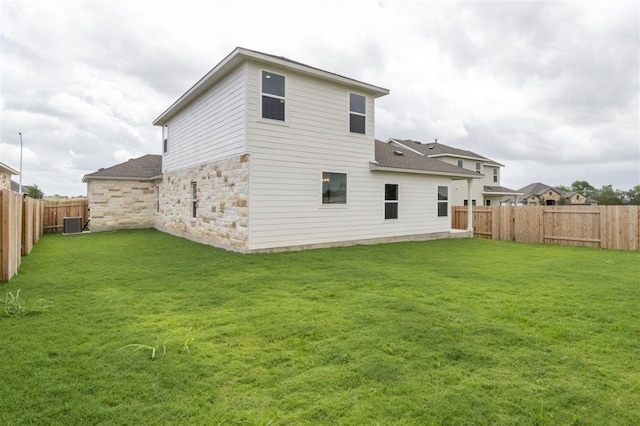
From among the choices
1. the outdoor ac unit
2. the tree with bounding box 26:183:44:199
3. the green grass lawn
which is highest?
the tree with bounding box 26:183:44:199

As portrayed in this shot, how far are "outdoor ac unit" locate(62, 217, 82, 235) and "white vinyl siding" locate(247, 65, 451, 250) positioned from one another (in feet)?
38.4

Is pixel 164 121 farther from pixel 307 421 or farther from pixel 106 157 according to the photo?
pixel 307 421

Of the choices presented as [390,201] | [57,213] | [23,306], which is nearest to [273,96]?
[390,201]

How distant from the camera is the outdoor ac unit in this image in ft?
50.5

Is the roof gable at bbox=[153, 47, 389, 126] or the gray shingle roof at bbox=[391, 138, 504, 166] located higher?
Answer: the gray shingle roof at bbox=[391, 138, 504, 166]

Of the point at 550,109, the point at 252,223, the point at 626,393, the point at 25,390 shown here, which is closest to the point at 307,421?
the point at 25,390

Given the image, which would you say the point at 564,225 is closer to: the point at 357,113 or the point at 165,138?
the point at 357,113

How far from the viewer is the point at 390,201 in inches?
500

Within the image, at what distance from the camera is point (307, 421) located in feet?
7.22

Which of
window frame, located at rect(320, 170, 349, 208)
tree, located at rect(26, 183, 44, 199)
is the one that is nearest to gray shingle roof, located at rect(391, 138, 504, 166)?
window frame, located at rect(320, 170, 349, 208)

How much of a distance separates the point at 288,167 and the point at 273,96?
2.16 metres

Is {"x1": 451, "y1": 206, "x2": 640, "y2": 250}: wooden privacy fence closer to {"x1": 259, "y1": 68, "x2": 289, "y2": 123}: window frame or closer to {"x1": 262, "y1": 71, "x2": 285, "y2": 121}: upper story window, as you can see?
{"x1": 259, "y1": 68, "x2": 289, "y2": 123}: window frame

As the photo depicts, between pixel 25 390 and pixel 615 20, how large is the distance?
1677 centimetres

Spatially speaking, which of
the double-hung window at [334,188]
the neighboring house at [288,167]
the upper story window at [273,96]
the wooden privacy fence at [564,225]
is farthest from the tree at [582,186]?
the upper story window at [273,96]
